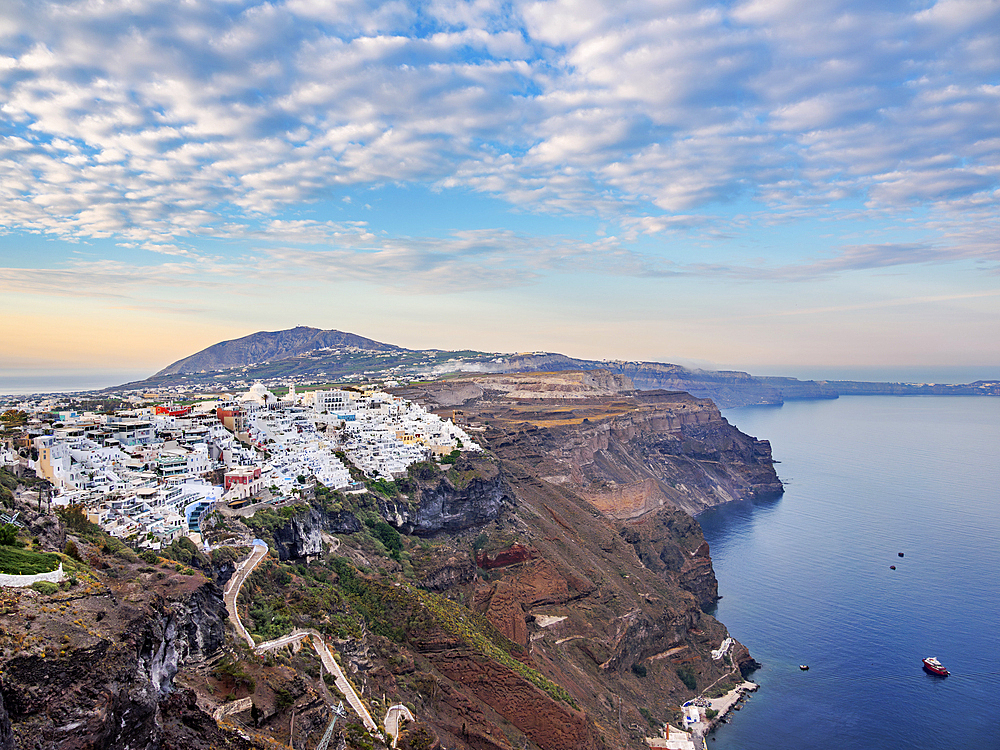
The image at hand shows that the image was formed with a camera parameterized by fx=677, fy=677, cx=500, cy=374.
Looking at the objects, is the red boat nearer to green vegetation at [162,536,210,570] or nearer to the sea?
the sea

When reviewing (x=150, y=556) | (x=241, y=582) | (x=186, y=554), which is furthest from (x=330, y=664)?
(x=150, y=556)

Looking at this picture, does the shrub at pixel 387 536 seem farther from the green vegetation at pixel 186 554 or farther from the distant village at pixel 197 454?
the green vegetation at pixel 186 554

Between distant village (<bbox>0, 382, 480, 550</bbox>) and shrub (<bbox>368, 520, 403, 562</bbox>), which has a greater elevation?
distant village (<bbox>0, 382, 480, 550</bbox>)

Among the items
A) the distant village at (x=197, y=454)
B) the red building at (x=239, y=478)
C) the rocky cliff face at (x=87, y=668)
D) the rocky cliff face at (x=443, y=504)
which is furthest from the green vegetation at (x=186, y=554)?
the red building at (x=239, y=478)

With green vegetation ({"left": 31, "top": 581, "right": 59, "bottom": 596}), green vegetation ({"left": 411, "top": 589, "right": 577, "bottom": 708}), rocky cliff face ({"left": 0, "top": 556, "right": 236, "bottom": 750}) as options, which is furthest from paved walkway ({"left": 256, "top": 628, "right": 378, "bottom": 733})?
green vegetation ({"left": 31, "top": 581, "right": 59, "bottom": 596})

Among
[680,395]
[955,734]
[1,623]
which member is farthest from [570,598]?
[680,395]

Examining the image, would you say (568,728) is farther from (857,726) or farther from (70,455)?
(70,455)
